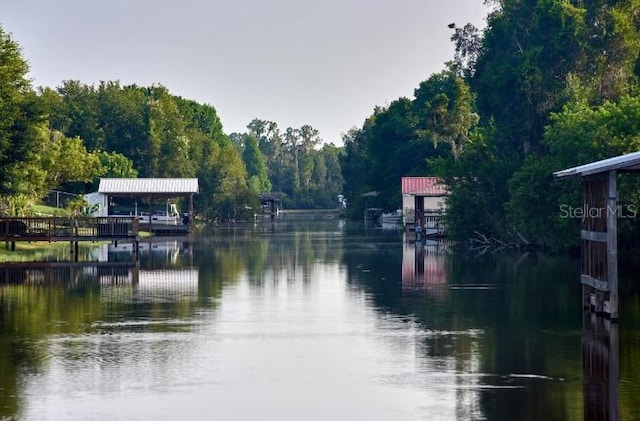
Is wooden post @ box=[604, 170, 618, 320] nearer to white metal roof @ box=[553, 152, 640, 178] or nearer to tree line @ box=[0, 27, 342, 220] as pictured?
white metal roof @ box=[553, 152, 640, 178]

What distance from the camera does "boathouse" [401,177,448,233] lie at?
251 ft

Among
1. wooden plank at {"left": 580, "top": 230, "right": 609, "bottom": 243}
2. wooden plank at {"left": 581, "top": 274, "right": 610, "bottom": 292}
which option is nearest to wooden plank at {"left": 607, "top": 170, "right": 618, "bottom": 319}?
wooden plank at {"left": 580, "top": 230, "right": 609, "bottom": 243}

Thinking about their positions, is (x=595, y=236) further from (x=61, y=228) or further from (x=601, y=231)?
(x=61, y=228)

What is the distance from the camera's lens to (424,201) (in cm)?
8425

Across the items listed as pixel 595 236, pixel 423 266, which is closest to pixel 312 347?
pixel 595 236

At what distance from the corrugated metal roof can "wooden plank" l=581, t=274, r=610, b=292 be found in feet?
181

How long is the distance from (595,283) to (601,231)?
4.65 ft

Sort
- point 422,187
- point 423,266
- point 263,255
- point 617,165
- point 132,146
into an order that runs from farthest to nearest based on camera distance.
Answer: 1. point 132,146
2. point 422,187
3. point 263,255
4. point 423,266
5. point 617,165

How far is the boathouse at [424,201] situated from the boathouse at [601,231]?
121ft

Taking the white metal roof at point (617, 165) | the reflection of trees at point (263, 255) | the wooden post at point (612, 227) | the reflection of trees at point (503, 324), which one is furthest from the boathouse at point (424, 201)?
the wooden post at point (612, 227)

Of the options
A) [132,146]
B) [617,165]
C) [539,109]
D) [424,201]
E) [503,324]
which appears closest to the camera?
[617,165]

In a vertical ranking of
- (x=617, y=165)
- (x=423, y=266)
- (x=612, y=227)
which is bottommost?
(x=423, y=266)

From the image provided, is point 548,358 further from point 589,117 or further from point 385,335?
point 589,117

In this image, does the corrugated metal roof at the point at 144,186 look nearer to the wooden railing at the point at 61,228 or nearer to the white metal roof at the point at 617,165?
the wooden railing at the point at 61,228
